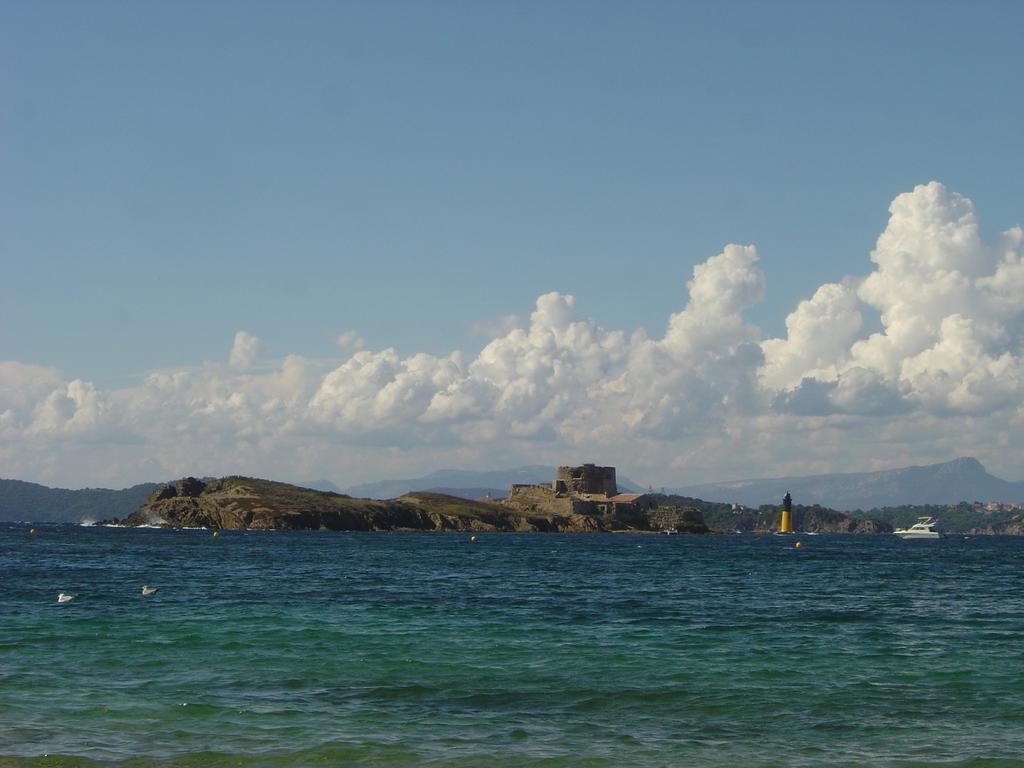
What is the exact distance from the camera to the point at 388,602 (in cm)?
6331

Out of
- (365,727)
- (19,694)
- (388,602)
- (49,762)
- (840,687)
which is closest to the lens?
(49,762)

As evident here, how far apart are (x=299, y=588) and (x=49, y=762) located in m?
49.1

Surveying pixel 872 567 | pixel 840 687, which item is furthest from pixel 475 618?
pixel 872 567

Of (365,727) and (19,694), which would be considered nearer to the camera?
(365,727)

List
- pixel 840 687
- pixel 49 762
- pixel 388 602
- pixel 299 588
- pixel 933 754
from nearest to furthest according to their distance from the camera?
pixel 49 762 → pixel 933 754 → pixel 840 687 → pixel 388 602 → pixel 299 588

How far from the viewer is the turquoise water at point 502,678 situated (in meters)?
27.2

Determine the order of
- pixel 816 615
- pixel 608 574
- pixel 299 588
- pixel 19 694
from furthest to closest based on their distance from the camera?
1. pixel 608 574
2. pixel 299 588
3. pixel 816 615
4. pixel 19 694

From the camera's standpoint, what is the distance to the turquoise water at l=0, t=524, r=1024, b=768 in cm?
2723

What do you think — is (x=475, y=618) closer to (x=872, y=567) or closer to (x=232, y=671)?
(x=232, y=671)

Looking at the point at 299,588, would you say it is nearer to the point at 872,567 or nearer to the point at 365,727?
the point at 365,727

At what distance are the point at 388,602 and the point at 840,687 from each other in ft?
107

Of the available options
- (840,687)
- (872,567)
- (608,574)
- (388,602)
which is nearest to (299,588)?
(388,602)

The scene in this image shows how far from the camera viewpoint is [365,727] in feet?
96.0

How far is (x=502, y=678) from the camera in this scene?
37.0m
